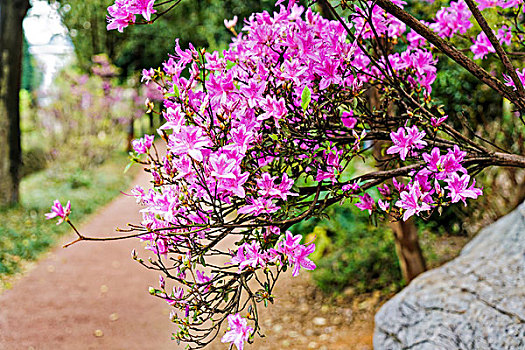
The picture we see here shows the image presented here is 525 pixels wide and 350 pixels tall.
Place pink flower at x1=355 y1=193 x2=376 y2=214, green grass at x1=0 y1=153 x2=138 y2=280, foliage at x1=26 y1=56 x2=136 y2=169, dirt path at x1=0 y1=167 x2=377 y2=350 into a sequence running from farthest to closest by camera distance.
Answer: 1. foliage at x1=26 y1=56 x2=136 y2=169
2. green grass at x1=0 y1=153 x2=138 y2=280
3. dirt path at x1=0 y1=167 x2=377 y2=350
4. pink flower at x1=355 y1=193 x2=376 y2=214

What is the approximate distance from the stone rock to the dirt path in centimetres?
86

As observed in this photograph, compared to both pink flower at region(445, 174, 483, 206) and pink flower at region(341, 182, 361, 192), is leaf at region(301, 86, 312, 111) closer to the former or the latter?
pink flower at region(341, 182, 361, 192)

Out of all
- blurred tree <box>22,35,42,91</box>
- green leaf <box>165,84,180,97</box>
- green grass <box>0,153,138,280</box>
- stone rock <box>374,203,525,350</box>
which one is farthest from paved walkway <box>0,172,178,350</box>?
blurred tree <box>22,35,42,91</box>

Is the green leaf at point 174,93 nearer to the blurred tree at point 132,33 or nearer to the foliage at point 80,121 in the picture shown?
the foliage at point 80,121

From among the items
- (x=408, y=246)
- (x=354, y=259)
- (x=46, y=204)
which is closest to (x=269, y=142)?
(x=408, y=246)

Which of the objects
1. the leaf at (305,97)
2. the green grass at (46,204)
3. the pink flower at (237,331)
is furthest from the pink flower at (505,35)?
the green grass at (46,204)

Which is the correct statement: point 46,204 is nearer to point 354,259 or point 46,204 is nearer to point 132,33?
point 354,259

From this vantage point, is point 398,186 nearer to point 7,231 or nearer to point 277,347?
point 277,347

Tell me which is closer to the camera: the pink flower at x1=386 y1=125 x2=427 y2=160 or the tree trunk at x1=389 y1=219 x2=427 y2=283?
the pink flower at x1=386 y1=125 x2=427 y2=160

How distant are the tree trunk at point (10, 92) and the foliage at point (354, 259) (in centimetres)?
455

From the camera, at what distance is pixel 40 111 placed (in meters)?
9.66

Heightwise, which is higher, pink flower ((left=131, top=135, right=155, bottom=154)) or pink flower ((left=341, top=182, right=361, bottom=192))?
pink flower ((left=131, top=135, right=155, bottom=154))

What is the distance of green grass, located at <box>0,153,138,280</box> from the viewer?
17.7 feet

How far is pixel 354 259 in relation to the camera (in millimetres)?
4047
